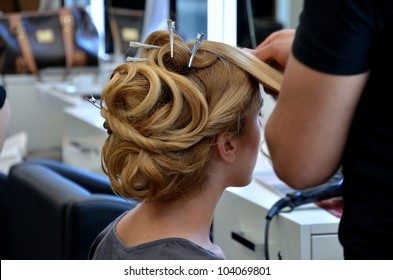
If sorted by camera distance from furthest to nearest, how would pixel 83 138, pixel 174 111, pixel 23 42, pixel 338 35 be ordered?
pixel 23 42, pixel 83 138, pixel 174 111, pixel 338 35

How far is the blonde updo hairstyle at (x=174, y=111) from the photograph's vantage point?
40.7 inches

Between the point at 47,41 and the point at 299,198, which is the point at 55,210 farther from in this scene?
the point at 47,41

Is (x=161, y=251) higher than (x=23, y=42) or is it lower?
higher

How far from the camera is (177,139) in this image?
3.38ft

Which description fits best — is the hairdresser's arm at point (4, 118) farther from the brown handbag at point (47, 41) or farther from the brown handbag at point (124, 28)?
the brown handbag at point (124, 28)

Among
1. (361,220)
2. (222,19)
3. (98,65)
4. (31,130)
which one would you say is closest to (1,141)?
(222,19)

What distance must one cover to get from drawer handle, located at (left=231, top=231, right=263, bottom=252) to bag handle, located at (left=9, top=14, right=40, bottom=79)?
7.29 ft

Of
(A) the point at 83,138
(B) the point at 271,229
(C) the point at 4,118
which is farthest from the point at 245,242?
(A) the point at 83,138

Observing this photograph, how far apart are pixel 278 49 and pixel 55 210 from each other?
79cm

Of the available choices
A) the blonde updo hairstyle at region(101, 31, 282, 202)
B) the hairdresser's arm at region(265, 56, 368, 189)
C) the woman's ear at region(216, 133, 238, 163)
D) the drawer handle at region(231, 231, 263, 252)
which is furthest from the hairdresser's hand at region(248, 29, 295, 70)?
the drawer handle at region(231, 231, 263, 252)

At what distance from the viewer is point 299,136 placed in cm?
83

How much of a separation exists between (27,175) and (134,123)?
0.98 meters

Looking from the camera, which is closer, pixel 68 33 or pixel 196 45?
pixel 196 45

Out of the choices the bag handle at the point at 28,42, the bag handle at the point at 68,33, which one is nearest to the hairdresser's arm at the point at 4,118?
the bag handle at the point at 28,42
